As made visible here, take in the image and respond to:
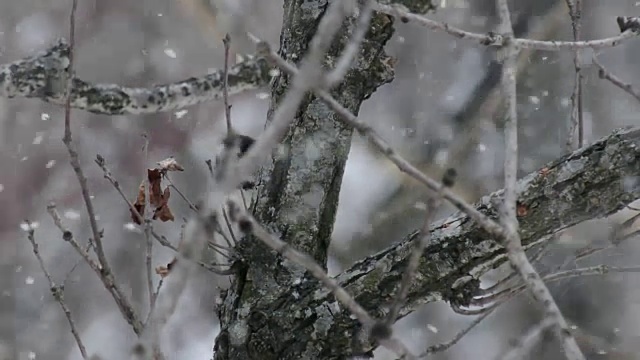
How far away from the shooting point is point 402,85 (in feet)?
6.78

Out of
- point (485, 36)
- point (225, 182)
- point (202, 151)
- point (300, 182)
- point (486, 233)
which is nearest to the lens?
point (225, 182)

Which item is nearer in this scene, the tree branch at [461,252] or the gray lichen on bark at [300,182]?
the tree branch at [461,252]

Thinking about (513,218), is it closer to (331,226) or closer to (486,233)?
(486,233)

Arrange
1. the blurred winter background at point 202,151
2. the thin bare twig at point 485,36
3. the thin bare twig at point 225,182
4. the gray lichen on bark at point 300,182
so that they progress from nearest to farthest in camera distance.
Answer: the thin bare twig at point 225,182 < the thin bare twig at point 485,36 < the gray lichen on bark at point 300,182 < the blurred winter background at point 202,151

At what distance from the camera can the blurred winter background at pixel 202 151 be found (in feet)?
6.54

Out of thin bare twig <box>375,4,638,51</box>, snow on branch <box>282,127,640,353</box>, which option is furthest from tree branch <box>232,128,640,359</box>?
thin bare twig <box>375,4,638,51</box>

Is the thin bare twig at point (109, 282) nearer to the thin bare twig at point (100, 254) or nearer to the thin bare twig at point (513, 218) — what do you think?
the thin bare twig at point (100, 254)

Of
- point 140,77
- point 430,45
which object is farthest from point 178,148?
point 430,45

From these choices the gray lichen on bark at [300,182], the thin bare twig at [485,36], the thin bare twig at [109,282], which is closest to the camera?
the thin bare twig at [485,36]

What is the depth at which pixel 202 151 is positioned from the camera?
6.91ft

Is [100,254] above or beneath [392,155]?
above

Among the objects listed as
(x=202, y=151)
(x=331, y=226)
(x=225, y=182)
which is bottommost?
(x=225, y=182)

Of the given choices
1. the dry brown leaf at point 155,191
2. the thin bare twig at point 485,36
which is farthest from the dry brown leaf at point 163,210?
the thin bare twig at point 485,36

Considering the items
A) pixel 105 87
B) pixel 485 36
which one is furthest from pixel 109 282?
pixel 485 36
